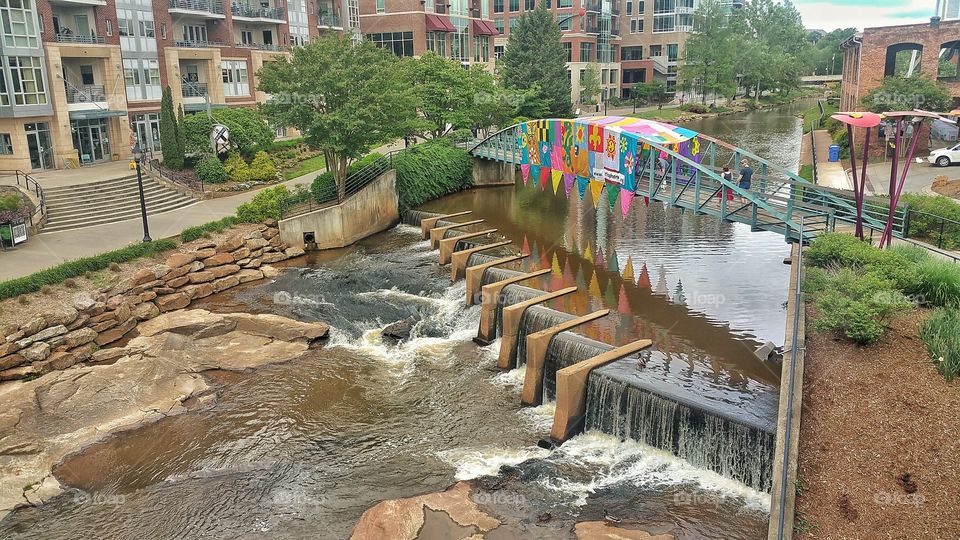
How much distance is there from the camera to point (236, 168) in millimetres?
38531

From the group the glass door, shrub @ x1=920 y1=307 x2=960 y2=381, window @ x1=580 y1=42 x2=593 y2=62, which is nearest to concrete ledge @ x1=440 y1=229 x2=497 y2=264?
shrub @ x1=920 y1=307 x2=960 y2=381

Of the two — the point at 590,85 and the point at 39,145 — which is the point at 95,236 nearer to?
the point at 39,145

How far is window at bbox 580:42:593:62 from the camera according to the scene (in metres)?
85.8

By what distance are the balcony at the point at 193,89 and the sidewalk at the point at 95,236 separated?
13.1m

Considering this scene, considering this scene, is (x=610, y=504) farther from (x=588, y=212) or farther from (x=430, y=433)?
(x=588, y=212)

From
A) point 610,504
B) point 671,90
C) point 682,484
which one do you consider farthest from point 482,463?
point 671,90

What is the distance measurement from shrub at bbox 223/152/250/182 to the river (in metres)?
11.7

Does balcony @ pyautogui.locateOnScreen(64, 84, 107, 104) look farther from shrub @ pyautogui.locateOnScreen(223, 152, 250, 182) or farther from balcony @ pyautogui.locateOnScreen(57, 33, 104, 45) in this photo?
shrub @ pyautogui.locateOnScreen(223, 152, 250, 182)

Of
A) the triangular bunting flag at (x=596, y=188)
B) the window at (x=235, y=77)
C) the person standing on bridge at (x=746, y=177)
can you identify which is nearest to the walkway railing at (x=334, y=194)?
the triangular bunting flag at (x=596, y=188)

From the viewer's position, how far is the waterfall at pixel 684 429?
14.7m

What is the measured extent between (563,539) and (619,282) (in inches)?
524

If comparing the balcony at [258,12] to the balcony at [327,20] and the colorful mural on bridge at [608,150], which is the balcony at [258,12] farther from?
the colorful mural on bridge at [608,150]

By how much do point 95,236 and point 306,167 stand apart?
15759 millimetres

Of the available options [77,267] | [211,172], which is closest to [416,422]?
[77,267]
